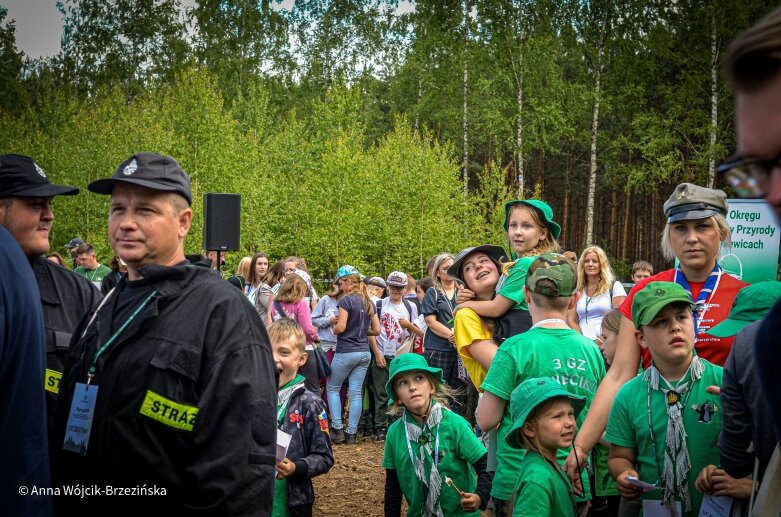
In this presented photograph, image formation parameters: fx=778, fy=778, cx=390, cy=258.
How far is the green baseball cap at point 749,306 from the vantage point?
3.26 m

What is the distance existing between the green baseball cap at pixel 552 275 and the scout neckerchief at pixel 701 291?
51 cm

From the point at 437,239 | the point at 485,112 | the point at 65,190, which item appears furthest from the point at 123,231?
the point at 485,112

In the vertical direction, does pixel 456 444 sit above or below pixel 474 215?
below

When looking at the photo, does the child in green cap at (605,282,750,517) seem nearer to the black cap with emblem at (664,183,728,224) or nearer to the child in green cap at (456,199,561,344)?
the black cap with emblem at (664,183,728,224)

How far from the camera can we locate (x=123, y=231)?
2.76 meters

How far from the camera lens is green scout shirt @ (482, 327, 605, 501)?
12.5ft

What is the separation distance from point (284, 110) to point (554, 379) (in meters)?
38.3

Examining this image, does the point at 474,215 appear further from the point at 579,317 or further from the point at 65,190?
the point at 65,190

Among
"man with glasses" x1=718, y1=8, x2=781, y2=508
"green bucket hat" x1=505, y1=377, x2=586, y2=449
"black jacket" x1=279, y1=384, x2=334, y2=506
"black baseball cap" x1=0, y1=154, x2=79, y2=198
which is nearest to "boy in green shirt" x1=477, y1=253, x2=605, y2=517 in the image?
"green bucket hat" x1=505, y1=377, x2=586, y2=449

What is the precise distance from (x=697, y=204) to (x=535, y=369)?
109 cm

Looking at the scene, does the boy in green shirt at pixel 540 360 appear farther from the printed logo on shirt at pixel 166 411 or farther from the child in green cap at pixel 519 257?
the printed logo on shirt at pixel 166 411

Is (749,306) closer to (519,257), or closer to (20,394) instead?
(519,257)

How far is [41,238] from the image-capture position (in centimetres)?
392

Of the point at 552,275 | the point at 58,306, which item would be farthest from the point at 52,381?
the point at 552,275
